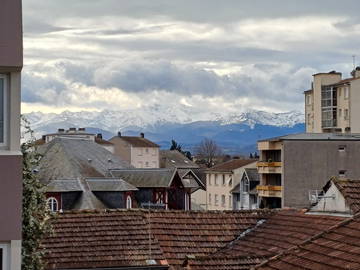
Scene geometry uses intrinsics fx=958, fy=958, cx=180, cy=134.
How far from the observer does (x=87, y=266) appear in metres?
20.8

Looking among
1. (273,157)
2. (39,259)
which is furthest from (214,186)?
(39,259)

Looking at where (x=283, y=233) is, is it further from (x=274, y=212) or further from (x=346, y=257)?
(x=346, y=257)

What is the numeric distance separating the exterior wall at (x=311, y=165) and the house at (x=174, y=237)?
2044 inches

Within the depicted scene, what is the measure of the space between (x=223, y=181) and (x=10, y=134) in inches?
3940

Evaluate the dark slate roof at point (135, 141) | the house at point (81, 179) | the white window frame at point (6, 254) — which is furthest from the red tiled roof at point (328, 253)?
the dark slate roof at point (135, 141)

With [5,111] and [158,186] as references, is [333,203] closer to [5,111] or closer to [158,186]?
[5,111]

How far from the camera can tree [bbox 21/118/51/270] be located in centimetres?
1705

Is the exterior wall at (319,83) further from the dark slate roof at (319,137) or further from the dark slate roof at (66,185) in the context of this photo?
the dark slate roof at (66,185)

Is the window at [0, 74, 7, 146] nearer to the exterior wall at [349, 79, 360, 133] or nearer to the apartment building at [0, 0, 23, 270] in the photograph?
the apartment building at [0, 0, 23, 270]

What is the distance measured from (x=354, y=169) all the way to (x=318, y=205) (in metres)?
54.3

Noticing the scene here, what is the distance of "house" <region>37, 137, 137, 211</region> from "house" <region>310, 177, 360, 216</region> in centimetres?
2713

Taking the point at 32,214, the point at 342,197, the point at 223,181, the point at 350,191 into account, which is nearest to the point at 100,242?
the point at 32,214

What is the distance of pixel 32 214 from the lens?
17750mm

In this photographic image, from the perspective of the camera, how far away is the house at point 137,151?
15588cm
